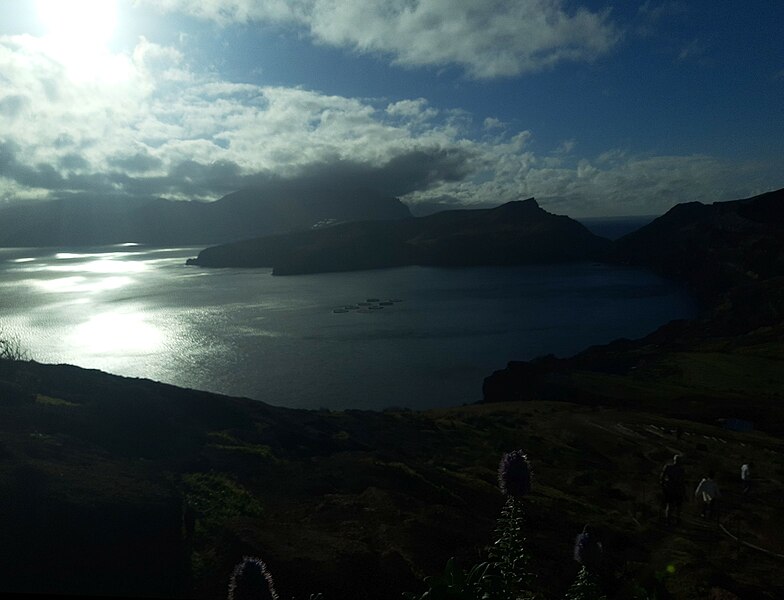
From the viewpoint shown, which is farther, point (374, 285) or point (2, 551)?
point (374, 285)

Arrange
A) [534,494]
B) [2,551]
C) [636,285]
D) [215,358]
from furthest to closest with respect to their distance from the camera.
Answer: [636,285]
[215,358]
[534,494]
[2,551]

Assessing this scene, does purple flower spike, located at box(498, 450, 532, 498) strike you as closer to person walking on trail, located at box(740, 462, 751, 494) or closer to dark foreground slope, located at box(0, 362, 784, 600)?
dark foreground slope, located at box(0, 362, 784, 600)

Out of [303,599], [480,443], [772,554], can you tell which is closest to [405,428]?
[480,443]

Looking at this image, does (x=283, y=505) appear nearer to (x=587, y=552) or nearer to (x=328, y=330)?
(x=587, y=552)

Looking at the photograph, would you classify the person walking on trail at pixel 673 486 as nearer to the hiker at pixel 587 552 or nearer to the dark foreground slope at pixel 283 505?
the dark foreground slope at pixel 283 505

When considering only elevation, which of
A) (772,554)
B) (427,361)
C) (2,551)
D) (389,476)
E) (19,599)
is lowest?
(427,361)

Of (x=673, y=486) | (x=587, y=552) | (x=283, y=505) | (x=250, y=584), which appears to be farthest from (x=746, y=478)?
(x=250, y=584)

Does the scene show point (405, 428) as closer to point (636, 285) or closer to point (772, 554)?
point (772, 554)

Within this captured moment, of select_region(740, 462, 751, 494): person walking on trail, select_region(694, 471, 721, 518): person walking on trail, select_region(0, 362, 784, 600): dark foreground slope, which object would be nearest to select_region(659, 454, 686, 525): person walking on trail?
select_region(0, 362, 784, 600): dark foreground slope
